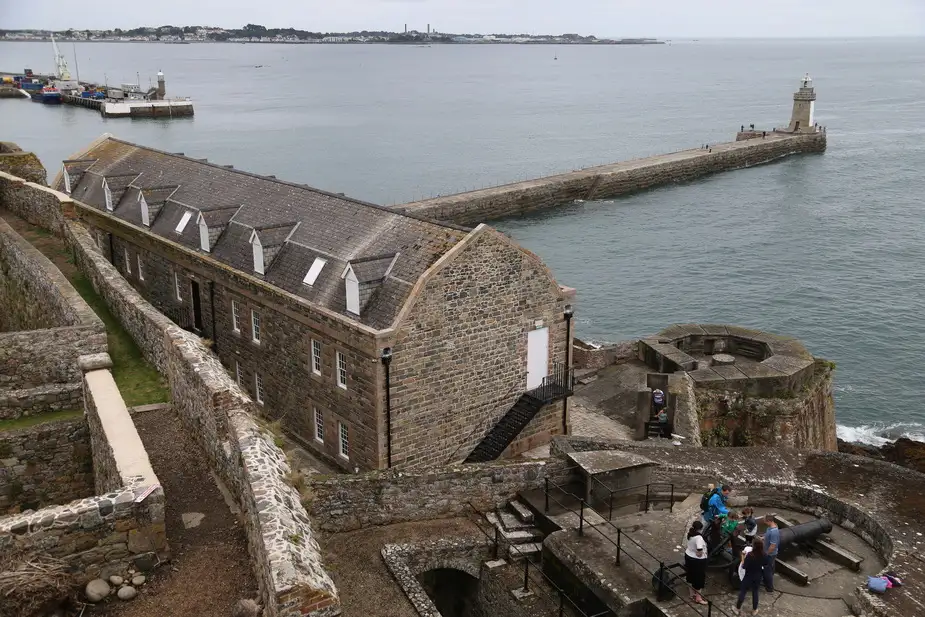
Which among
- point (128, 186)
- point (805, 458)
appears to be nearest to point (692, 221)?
point (128, 186)

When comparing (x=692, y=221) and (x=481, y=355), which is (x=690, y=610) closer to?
(x=481, y=355)

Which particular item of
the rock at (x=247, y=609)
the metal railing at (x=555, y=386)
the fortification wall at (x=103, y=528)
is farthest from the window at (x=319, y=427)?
the rock at (x=247, y=609)

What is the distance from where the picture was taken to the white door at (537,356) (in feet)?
83.7

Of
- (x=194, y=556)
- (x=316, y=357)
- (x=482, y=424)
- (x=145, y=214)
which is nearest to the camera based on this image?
(x=194, y=556)

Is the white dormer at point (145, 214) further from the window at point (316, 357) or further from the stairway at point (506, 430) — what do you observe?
the stairway at point (506, 430)

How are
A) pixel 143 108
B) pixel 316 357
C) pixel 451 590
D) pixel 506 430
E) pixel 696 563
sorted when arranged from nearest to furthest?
1. pixel 696 563
2. pixel 451 590
3. pixel 316 357
4. pixel 506 430
5. pixel 143 108

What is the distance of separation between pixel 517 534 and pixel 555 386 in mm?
9732

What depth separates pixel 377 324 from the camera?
74.5 ft

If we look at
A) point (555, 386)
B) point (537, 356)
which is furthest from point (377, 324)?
point (555, 386)

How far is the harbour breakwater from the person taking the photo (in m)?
78.9

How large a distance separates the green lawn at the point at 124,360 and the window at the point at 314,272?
5.07 m

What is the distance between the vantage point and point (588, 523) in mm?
16375

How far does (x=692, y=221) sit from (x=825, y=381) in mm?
50951

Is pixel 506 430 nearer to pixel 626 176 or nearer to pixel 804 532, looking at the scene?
pixel 804 532
